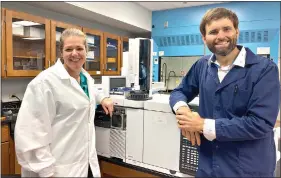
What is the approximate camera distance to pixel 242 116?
0.96 metres

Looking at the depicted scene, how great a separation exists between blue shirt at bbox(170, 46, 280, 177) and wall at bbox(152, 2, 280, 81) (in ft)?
9.54

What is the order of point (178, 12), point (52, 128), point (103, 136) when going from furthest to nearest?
point (178, 12) → point (103, 136) → point (52, 128)

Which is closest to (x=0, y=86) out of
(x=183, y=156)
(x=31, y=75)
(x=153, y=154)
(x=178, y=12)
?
(x=31, y=75)

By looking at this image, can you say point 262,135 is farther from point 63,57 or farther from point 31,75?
point 31,75

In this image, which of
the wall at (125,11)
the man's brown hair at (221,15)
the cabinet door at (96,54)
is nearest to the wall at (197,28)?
the wall at (125,11)

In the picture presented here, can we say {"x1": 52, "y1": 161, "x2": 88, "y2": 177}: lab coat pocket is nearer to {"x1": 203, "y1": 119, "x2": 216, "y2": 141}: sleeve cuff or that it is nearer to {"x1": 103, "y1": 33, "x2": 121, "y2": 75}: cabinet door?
{"x1": 203, "y1": 119, "x2": 216, "y2": 141}: sleeve cuff

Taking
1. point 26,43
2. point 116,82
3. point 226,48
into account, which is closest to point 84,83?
point 226,48

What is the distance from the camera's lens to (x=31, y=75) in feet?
8.59

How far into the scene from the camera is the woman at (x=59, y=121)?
1.04 metres

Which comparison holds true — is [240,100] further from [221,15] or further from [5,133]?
[5,133]

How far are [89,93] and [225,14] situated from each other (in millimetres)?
818

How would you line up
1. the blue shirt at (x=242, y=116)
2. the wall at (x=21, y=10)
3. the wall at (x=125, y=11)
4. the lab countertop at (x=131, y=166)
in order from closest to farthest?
1. the blue shirt at (x=242, y=116)
2. the lab countertop at (x=131, y=166)
3. the wall at (x=21, y=10)
4. the wall at (x=125, y=11)

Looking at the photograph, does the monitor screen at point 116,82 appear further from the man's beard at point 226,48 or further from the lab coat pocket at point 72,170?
the man's beard at point 226,48

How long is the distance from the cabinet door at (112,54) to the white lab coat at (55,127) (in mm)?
2565
